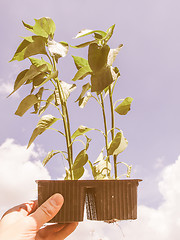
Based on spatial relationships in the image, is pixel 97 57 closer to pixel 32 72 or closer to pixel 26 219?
pixel 32 72

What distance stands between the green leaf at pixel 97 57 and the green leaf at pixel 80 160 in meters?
0.38

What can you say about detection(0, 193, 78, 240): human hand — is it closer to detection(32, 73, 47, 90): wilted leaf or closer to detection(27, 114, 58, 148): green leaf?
detection(27, 114, 58, 148): green leaf

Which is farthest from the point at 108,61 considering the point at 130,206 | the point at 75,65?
the point at 130,206

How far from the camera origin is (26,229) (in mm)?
1162

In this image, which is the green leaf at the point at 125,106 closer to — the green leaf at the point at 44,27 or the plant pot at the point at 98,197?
the plant pot at the point at 98,197

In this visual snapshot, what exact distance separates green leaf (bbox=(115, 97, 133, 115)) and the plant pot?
339 millimetres

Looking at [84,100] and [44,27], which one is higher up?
[44,27]

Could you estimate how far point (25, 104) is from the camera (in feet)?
4.32

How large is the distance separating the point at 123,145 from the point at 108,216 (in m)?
0.32

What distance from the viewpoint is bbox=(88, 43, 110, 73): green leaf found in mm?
1249

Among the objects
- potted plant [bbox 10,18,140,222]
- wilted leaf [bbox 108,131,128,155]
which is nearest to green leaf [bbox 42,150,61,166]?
potted plant [bbox 10,18,140,222]

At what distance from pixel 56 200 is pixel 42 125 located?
1.07ft

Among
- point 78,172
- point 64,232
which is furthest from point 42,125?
point 64,232

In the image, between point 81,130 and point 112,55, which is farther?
point 81,130
